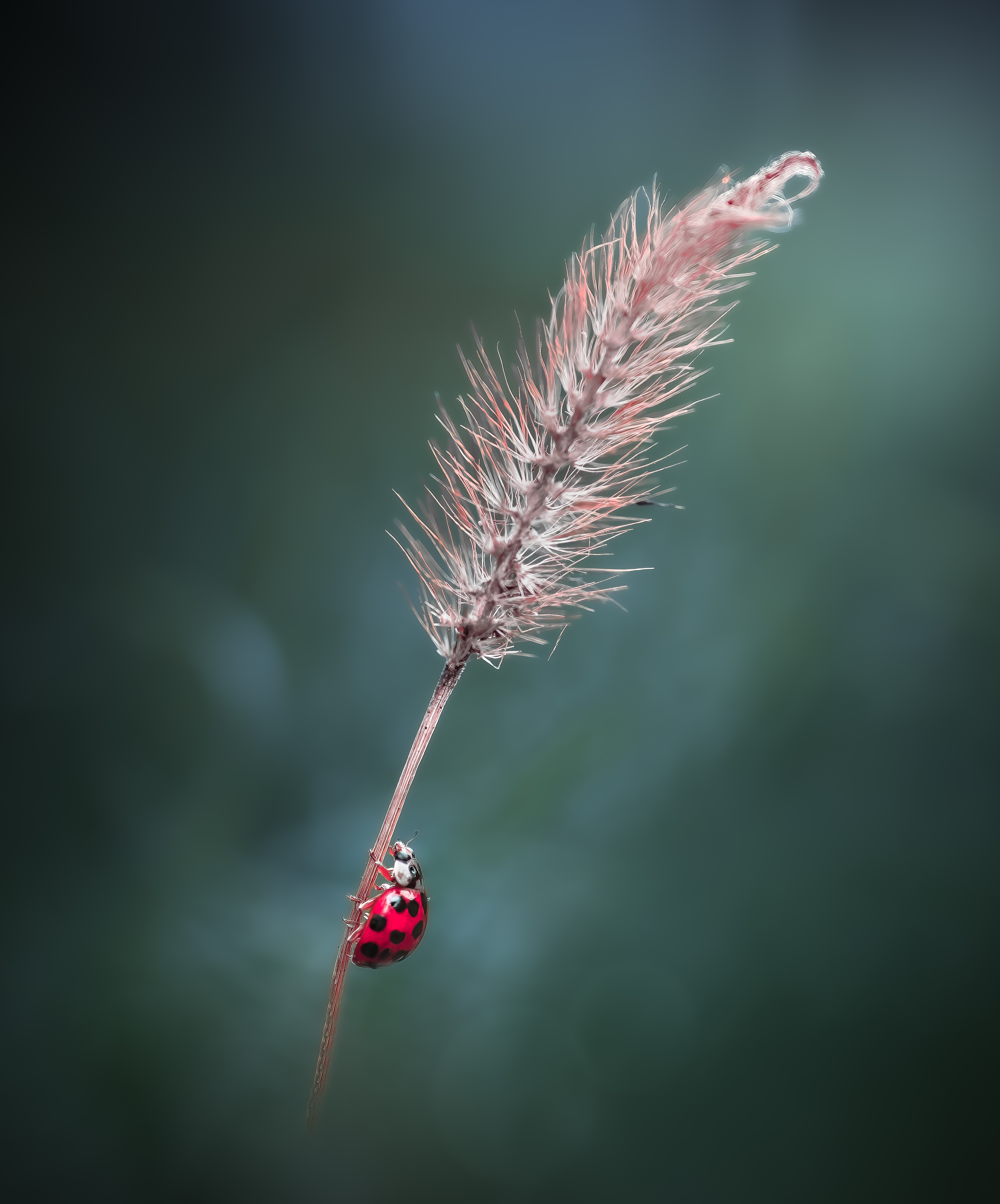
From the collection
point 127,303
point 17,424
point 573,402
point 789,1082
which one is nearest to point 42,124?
point 127,303

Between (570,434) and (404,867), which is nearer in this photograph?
(570,434)

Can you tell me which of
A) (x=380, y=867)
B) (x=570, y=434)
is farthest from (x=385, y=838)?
(x=570, y=434)

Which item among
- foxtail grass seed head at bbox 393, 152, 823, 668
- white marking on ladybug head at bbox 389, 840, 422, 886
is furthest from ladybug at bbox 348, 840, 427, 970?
foxtail grass seed head at bbox 393, 152, 823, 668

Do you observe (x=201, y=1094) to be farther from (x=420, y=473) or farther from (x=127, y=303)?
(x=127, y=303)

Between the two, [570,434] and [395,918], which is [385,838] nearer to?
[395,918]

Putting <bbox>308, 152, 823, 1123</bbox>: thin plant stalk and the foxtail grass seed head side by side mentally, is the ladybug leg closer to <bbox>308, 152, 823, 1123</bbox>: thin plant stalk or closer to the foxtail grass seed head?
<bbox>308, 152, 823, 1123</bbox>: thin plant stalk

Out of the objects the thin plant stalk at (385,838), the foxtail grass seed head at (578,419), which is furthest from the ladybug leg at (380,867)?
the foxtail grass seed head at (578,419)
